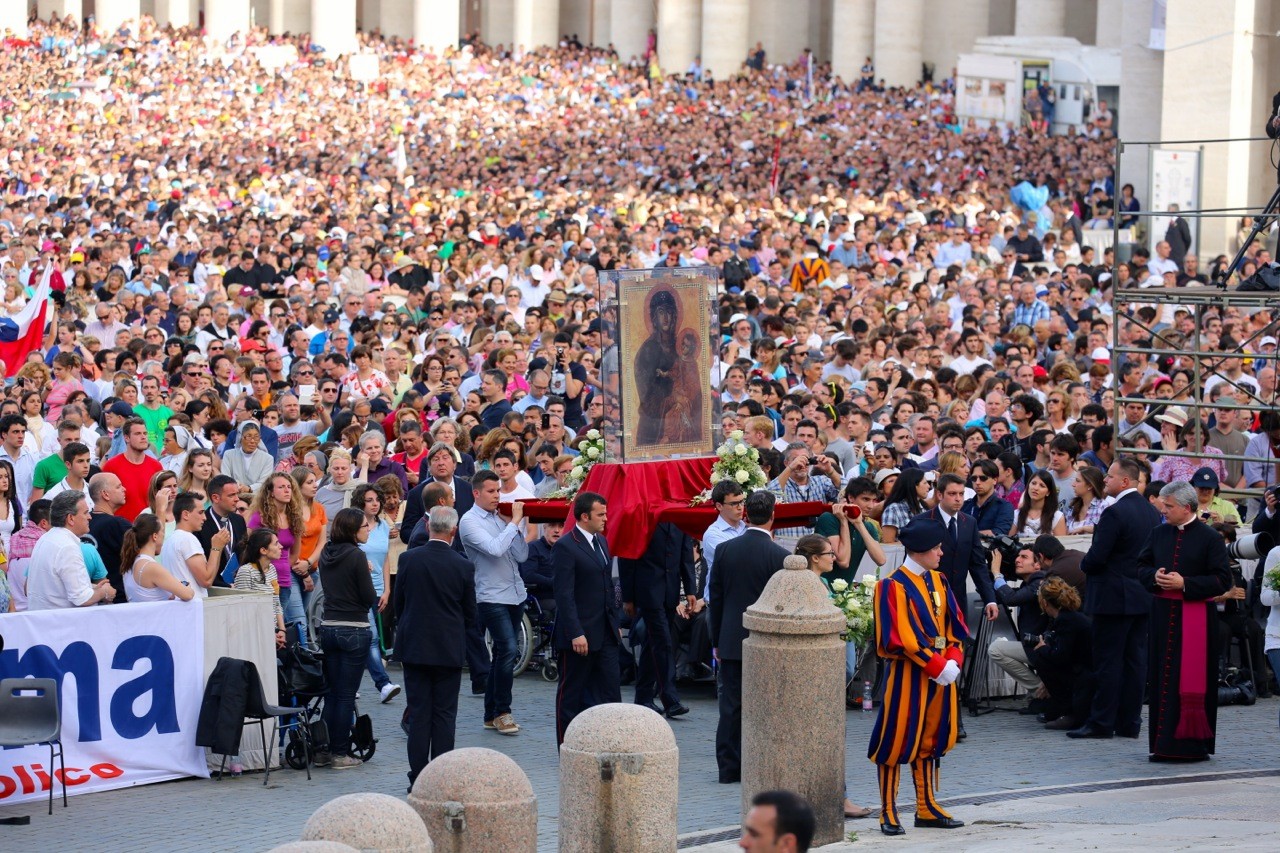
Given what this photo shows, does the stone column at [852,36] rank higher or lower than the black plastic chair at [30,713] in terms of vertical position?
higher

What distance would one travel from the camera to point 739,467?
1364cm

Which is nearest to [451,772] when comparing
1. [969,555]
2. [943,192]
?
[969,555]

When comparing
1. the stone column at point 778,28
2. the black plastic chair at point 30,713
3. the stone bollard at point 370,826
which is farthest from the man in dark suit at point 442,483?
the stone column at point 778,28

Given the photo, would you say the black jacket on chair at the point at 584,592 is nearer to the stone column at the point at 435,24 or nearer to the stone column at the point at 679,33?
the stone column at the point at 679,33

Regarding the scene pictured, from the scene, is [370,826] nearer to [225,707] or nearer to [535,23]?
[225,707]

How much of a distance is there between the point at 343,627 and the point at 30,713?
1.89 metres

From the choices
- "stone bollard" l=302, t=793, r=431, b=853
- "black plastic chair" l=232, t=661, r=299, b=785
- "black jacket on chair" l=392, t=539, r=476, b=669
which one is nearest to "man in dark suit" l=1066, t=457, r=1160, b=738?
"black jacket on chair" l=392, t=539, r=476, b=669

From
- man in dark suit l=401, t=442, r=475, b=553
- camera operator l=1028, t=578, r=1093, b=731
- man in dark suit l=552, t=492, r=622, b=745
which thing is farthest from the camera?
man in dark suit l=401, t=442, r=475, b=553

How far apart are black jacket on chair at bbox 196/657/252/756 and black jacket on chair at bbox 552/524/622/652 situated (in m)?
1.79

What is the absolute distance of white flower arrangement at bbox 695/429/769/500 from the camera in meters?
13.5

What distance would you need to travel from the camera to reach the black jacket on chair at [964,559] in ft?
43.1

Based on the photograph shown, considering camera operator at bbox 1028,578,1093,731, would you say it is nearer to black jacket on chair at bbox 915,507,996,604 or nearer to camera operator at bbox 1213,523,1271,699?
black jacket on chair at bbox 915,507,996,604

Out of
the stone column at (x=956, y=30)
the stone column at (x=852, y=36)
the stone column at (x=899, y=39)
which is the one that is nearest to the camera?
the stone column at (x=899, y=39)

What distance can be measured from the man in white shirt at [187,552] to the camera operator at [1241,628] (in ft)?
21.0
